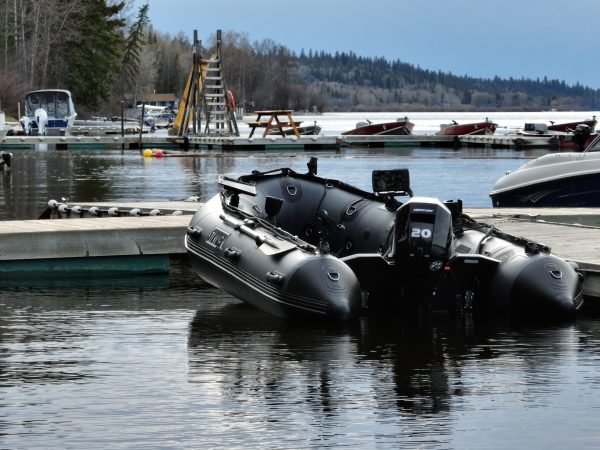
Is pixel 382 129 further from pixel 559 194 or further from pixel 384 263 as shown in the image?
pixel 384 263

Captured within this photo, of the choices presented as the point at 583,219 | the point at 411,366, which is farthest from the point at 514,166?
the point at 411,366

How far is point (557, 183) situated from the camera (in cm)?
2338

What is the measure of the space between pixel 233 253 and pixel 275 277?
852 millimetres

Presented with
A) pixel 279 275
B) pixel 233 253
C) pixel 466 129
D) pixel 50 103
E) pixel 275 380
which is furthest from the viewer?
pixel 50 103

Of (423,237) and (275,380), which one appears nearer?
(275,380)

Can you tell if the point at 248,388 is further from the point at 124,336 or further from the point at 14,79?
the point at 14,79

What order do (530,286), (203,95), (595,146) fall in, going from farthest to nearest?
(203,95)
(595,146)
(530,286)

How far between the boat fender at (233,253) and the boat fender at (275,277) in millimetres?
622

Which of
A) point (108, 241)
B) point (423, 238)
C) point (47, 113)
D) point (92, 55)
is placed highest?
point (92, 55)

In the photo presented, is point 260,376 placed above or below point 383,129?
below

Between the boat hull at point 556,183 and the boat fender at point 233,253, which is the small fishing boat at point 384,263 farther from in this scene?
the boat hull at point 556,183

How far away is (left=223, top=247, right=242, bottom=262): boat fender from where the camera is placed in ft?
42.8

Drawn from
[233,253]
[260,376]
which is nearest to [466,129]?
[233,253]

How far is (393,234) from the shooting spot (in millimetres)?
12891
